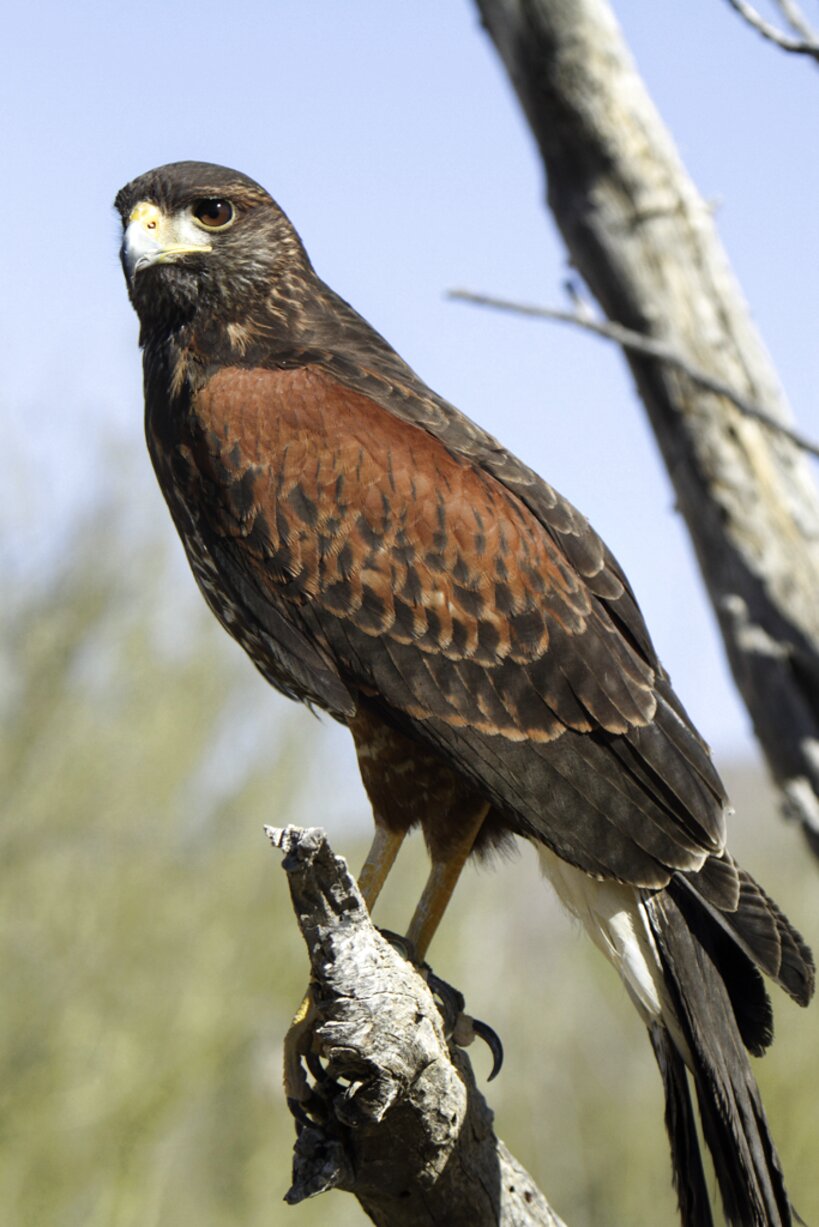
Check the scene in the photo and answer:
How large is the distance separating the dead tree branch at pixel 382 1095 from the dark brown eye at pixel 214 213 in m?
2.46

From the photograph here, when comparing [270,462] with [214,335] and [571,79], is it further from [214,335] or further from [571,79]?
[571,79]

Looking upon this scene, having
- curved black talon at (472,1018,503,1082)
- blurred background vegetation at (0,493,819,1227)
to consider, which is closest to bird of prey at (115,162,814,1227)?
curved black talon at (472,1018,503,1082)

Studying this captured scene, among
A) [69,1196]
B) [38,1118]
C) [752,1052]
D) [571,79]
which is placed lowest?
[69,1196]

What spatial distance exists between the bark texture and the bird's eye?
3.69 feet

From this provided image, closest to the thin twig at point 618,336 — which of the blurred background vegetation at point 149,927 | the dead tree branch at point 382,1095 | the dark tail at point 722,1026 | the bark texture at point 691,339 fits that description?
the bark texture at point 691,339

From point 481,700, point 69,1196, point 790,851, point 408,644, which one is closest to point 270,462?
point 408,644

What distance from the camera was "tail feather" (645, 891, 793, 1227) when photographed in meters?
3.45

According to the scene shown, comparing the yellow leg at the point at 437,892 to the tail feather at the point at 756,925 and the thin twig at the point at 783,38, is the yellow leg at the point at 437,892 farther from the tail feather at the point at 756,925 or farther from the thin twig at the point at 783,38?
the thin twig at the point at 783,38

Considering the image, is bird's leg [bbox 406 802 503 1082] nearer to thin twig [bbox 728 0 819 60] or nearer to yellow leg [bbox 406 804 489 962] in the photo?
yellow leg [bbox 406 804 489 962]

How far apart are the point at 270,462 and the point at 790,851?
15.1 metres

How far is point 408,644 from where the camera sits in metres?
3.87

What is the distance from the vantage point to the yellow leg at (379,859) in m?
4.06

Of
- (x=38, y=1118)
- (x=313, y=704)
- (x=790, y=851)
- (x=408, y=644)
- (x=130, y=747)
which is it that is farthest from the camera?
(x=790, y=851)

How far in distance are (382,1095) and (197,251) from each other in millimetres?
2679
